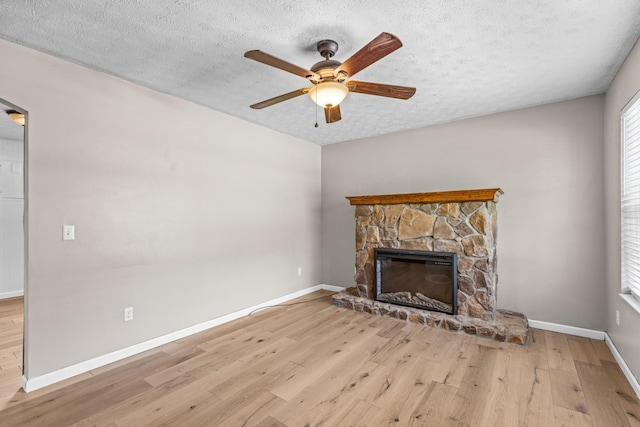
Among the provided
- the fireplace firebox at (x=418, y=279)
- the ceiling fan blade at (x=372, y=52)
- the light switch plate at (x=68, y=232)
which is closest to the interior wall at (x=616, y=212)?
the fireplace firebox at (x=418, y=279)

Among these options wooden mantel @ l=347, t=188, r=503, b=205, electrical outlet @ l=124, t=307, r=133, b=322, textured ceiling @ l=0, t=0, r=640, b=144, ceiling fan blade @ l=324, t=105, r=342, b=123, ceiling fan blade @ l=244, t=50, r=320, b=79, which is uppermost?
textured ceiling @ l=0, t=0, r=640, b=144

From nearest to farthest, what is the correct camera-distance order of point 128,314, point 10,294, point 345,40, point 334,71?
point 334,71
point 345,40
point 128,314
point 10,294

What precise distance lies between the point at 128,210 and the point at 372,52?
7.91 feet

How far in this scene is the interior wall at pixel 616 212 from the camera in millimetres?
2160

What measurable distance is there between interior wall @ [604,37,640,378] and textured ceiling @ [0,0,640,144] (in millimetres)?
150

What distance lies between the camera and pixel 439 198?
3.43 metres

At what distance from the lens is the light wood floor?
6.12 ft

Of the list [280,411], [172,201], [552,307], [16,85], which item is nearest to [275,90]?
[172,201]

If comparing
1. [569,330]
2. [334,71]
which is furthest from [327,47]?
[569,330]

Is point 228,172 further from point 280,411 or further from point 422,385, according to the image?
point 422,385

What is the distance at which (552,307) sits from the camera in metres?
3.21

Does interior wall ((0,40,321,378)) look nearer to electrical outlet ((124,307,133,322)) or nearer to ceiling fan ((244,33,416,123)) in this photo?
electrical outlet ((124,307,133,322))

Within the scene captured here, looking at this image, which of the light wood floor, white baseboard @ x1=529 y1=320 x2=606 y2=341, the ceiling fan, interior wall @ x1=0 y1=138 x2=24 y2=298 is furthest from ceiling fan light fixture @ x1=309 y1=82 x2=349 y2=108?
interior wall @ x1=0 y1=138 x2=24 y2=298

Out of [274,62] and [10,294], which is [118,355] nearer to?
[274,62]
